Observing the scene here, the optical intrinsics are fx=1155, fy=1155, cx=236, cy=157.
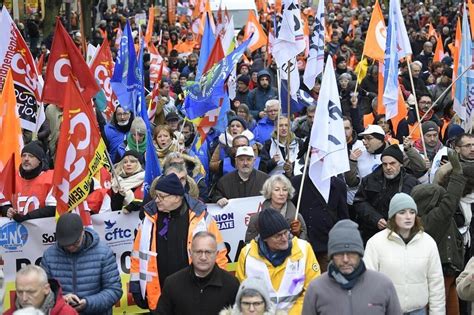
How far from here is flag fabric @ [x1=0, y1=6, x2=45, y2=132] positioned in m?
11.5

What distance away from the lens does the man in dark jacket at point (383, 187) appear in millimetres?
9000

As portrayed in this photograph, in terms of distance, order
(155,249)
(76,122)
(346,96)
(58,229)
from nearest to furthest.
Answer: (58,229) < (155,249) < (76,122) < (346,96)

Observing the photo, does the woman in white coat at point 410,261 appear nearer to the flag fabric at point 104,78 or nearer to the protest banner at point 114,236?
the protest banner at point 114,236

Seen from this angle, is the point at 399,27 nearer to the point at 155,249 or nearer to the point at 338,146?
the point at 338,146

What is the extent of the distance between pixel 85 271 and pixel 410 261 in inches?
80.8

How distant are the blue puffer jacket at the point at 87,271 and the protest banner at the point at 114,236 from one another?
1433 millimetres

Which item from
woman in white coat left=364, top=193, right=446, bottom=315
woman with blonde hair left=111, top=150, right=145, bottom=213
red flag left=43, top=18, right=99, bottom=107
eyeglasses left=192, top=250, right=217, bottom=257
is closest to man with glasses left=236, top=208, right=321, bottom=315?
eyeglasses left=192, top=250, right=217, bottom=257

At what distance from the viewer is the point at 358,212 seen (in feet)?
30.2

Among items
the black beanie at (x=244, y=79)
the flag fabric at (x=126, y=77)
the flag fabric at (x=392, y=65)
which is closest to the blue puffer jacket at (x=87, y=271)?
the flag fabric at (x=126, y=77)

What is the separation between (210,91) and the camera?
1207 cm

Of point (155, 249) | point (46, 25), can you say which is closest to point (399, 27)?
point (155, 249)

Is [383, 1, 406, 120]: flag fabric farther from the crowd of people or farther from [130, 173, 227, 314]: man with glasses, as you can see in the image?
[130, 173, 227, 314]: man with glasses

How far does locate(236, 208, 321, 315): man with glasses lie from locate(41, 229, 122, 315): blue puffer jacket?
0.88 meters

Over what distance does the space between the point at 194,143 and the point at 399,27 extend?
9.28ft
